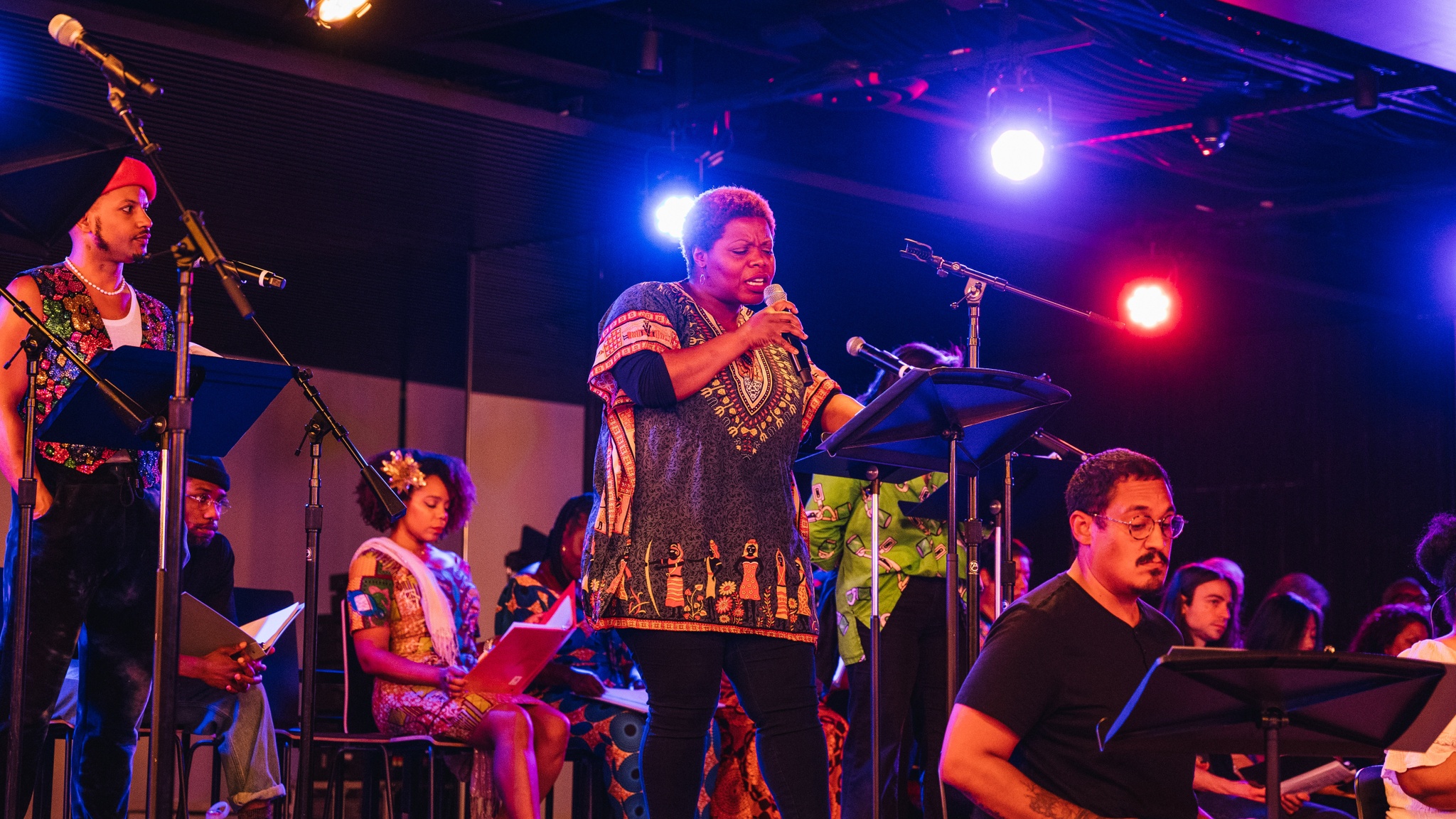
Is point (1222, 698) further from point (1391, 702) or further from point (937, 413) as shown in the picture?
point (937, 413)

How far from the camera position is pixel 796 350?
3.11 m

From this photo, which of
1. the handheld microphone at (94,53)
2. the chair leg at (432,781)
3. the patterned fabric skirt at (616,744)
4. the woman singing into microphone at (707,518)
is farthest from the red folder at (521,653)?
the handheld microphone at (94,53)

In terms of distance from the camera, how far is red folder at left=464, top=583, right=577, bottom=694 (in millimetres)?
4312

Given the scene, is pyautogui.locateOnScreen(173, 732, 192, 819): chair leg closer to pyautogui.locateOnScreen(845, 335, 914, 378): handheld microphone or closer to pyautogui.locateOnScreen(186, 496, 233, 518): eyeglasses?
pyautogui.locateOnScreen(186, 496, 233, 518): eyeglasses

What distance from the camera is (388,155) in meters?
6.02

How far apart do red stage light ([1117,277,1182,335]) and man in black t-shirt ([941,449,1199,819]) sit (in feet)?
18.3

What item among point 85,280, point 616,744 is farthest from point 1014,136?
point 85,280

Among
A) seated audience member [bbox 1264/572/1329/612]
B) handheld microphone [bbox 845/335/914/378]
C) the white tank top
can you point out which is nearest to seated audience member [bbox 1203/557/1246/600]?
seated audience member [bbox 1264/572/1329/612]

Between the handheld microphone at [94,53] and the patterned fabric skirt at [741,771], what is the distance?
2.92 metres

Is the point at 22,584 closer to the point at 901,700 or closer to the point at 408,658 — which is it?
the point at 408,658

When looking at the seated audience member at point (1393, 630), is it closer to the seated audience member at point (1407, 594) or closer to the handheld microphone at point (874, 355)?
the seated audience member at point (1407, 594)

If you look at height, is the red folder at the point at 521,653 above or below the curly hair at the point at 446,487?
below

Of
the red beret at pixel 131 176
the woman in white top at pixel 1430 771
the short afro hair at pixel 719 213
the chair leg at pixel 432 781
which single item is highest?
the red beret at pixel 131 176

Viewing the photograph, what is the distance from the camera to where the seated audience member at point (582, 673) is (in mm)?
4859
